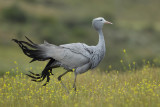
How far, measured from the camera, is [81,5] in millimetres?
75062

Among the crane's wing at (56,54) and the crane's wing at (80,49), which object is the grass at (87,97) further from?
the crane's wing at (80,49)

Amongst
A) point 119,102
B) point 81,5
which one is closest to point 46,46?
point 119,102

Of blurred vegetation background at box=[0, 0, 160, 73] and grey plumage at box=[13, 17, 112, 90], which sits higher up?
blurred vegetation background at box=[0, 0, 160, 73]

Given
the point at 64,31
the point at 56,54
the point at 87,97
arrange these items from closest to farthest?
the point at 87,97, the point at 56,54, the point at 64,31

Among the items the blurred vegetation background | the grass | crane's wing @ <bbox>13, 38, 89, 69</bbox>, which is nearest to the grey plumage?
crane's wing @ <bbox>13, 38, 89, 69</bbox>

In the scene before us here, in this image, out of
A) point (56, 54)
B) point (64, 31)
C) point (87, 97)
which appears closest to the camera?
point (87, 97)

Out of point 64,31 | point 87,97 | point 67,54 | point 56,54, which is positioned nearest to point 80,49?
point 67,54

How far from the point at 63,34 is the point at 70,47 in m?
35.0

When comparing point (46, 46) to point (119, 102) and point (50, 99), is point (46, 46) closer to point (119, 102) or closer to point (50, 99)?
point (50, 99)

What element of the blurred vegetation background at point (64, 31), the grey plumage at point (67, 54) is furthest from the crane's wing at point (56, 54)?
the blurred vegetation background at point (64, 31)

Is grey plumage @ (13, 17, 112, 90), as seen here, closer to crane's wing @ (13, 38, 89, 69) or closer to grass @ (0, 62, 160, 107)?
crane's wing @ (13, 38, 89, 69)

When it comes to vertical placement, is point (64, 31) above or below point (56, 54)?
above

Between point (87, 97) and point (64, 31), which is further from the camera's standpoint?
point (64, 31)

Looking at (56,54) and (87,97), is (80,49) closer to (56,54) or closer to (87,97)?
(56,54)
